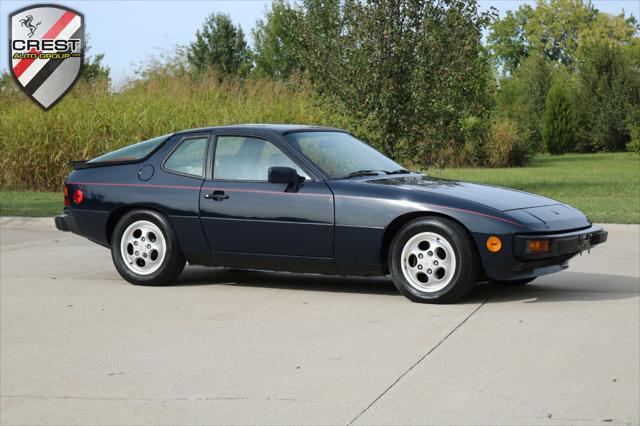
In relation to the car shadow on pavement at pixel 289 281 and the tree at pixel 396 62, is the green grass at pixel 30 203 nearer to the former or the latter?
the tree at pixel 396 62

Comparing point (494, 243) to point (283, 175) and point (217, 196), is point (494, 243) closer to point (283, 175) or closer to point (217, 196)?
point (283, 175)

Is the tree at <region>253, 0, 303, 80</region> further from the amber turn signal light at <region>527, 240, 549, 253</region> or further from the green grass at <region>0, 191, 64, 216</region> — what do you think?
the amber turn signal light at <region>527, 240, 549, 253</region>

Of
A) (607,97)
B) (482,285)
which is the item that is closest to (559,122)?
(607,97)

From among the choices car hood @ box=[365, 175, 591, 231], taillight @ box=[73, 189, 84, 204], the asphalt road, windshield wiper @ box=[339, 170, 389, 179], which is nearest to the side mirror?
windshield wiper @ box=[339, 170, 389, 179]

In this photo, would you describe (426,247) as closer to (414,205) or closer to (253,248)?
(414,205)

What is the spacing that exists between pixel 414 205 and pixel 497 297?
3.67 feet

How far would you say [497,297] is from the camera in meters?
8.93

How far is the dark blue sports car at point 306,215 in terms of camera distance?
8.44 m


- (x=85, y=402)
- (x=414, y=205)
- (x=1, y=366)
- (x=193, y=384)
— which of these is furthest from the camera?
(x=414, y=205)

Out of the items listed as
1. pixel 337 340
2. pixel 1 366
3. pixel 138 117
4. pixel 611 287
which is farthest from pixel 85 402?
pixel 138 117

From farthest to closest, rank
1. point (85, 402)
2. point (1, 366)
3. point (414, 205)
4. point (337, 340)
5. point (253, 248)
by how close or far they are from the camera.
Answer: point (253, 248) < point (414, 205) < point (337, 340) < point (1, 366) < point (85, 402)

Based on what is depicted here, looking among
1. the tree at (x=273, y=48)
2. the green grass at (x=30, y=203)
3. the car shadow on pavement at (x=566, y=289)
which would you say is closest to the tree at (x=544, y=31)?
the tree at (x=273, y=48)

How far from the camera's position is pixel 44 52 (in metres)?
27.4

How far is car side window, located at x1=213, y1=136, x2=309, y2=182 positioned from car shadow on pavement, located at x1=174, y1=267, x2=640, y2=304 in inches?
41.7
